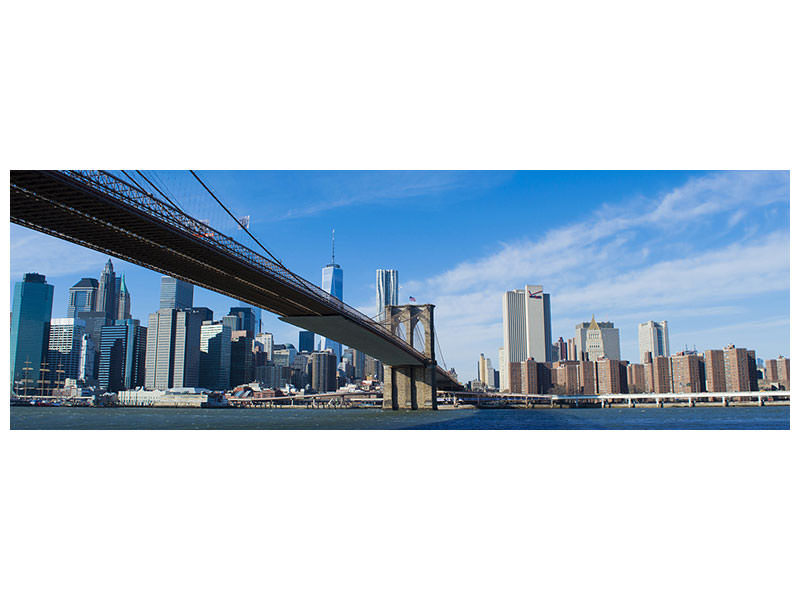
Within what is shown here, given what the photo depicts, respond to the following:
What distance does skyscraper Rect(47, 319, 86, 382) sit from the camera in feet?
243

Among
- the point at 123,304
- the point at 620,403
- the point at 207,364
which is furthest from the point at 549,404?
the point at 123,304

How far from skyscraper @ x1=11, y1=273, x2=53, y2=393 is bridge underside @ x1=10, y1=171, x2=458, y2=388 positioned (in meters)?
37.2

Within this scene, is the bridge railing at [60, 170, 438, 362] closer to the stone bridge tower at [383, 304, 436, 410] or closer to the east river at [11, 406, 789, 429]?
the east river at [11, 406, 789, 429]

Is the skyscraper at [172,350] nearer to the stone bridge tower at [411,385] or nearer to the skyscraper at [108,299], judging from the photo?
the skyscraper at [108,299]

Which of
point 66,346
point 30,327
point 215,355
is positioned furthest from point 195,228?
point 215,355

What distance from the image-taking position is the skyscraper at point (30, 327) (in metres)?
55.0

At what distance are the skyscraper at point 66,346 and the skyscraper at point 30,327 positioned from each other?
116 inches

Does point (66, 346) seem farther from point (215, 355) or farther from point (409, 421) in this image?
point (409, 421)

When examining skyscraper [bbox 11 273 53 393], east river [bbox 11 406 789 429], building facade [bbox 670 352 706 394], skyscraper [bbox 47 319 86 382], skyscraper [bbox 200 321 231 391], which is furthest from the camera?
skyscraper [bbox 200 321 231 391]

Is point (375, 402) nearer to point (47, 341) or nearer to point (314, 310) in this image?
point (47, 341)

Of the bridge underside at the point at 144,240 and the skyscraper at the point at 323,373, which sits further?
the skyscraper at the point at 323,373

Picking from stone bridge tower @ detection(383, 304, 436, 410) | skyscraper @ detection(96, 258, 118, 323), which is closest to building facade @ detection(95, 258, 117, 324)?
skyscraper @ detection(96, 258, 118, 323)

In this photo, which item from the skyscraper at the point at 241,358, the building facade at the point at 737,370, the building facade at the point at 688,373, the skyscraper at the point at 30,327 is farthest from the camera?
the skyscraper at the point at 241,358

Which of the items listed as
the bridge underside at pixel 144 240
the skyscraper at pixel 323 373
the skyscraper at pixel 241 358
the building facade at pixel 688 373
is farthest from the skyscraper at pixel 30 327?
the building facade at pixel 688 373
